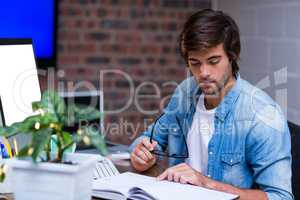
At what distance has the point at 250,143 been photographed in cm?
176

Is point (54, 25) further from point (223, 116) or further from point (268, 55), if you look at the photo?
point (223, 116)

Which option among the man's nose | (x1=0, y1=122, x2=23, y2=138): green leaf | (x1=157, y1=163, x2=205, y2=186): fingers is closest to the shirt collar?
the man's nose

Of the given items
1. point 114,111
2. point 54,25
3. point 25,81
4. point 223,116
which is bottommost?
point 114,111

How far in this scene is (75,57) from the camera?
11.1 feet

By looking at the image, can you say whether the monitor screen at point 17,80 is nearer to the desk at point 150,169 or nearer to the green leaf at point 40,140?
the desk at point 150,169

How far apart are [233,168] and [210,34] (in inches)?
18.4

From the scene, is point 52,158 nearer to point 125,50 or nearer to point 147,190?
point 147,190

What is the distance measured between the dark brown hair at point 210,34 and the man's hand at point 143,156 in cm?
34

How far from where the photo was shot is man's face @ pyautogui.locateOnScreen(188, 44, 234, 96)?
5.92ft

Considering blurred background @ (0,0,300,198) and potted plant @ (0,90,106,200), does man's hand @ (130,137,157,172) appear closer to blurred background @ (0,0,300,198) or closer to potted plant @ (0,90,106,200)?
potted plant @ (0,90,106,200)

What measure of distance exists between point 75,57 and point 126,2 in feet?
1.58

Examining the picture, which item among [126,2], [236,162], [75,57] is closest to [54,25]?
[75,57]

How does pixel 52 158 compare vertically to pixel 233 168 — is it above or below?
above

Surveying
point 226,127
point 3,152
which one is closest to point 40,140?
point 3,152
